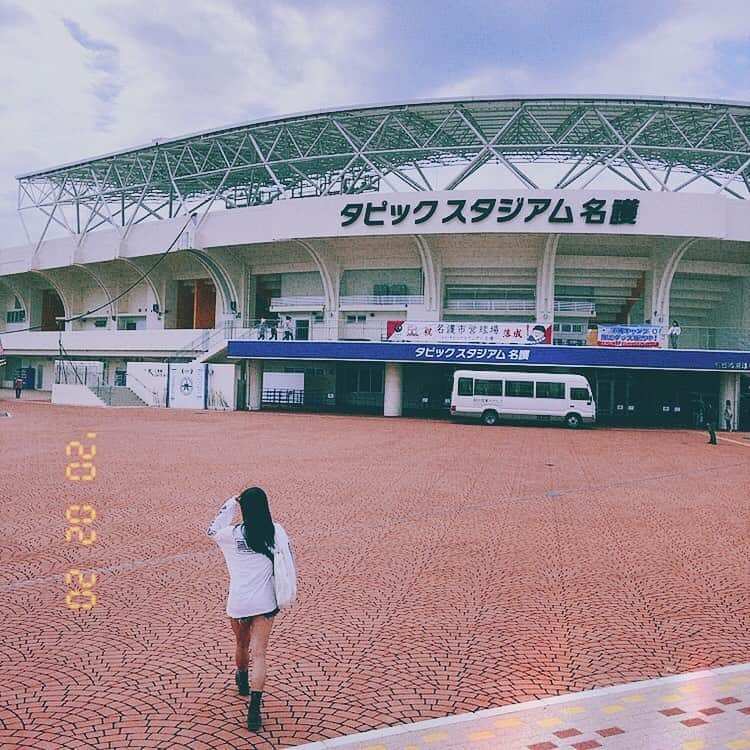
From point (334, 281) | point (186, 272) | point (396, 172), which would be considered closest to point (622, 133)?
point (396, 172)

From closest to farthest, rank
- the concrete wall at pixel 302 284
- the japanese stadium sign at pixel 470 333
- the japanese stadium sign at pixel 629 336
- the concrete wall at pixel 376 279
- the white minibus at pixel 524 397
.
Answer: the white minibus at pixel 524 397, the japanese stadium sign at pixel 629 336, the japanese stadium sign at pixel 470 333, the concrete wall at pixel 376 279, the concrete wall at pixel 302 284

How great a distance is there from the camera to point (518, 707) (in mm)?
5016

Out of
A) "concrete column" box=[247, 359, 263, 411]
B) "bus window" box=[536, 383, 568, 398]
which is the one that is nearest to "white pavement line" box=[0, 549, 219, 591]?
"bus window" box=[536, 383, 568, 398]

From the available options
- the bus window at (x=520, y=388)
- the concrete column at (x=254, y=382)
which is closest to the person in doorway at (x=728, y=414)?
the bus window at (x=520, y=388)

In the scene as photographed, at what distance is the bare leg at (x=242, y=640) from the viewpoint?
4879mm

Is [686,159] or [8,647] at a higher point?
[686,159]

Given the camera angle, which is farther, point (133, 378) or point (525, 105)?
point (133, 378)

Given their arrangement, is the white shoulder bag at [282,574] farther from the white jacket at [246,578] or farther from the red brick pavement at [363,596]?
the red brick pavement at [363,596]

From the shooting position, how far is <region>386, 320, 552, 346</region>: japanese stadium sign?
3341 centimetres

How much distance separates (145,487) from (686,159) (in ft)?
141

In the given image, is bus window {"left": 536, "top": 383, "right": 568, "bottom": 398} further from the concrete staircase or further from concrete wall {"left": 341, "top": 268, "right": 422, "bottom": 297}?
the concrete staircase

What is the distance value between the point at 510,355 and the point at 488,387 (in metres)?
2.13

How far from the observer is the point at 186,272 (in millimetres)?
46000

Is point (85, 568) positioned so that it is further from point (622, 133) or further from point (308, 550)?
point (622, 133)
